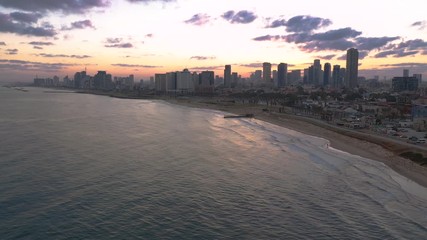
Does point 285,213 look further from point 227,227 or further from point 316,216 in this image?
point 227,227

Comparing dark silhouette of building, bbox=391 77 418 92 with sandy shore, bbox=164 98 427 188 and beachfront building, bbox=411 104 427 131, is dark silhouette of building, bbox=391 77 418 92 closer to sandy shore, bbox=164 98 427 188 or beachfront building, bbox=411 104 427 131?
beachfront building, bbox=411 104 427 131

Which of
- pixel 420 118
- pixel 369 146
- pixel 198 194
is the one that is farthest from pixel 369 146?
pixel 198 194

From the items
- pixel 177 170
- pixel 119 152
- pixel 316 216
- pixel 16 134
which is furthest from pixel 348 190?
pixel 16 134

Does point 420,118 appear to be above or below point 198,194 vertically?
above

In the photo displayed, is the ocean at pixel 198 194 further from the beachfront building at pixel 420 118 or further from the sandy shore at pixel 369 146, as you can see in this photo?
A: the beachfront building at pixel 420 118

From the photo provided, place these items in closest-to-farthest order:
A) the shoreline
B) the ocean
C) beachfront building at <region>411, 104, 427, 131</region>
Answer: the ocean, the shoreline, beachfront building at <region>411, 104, 427, 131</region>

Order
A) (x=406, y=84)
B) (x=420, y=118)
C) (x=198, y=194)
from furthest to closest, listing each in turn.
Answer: (x=406, y=84), (x=420, y=118), (x=198, y=194)

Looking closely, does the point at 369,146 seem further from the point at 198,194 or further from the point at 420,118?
the point at 198,194

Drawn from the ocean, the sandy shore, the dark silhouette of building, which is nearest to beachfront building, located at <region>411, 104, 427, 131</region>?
the sandy shore

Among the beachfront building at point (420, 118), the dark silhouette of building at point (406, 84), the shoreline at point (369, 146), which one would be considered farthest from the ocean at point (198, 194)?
the dark silhouette of building at point (406, 84)
